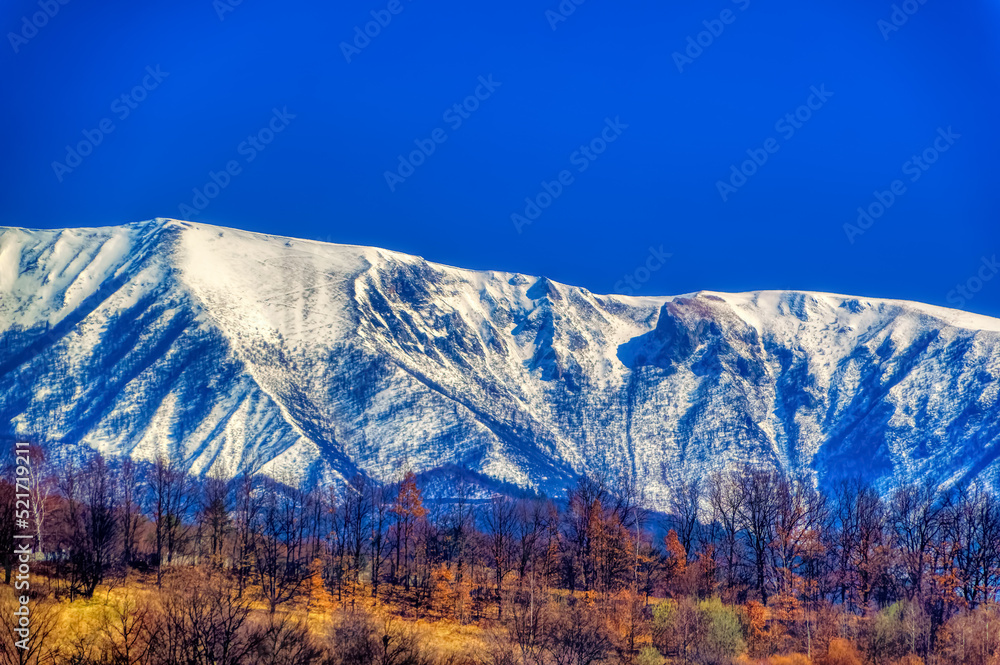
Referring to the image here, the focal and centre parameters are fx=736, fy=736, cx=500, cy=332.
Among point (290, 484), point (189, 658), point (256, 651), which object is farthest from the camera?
point (290, 484)

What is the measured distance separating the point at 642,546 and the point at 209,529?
5957 cm

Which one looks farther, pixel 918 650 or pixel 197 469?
pixel 197 469

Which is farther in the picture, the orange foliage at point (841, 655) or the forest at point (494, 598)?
the orange foliage at point (841, 655)

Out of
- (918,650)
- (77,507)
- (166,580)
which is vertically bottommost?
(918,650)

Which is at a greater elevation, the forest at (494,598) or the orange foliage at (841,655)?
the forest at (494,598)

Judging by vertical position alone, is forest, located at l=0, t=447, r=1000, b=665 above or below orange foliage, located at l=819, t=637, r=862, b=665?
above

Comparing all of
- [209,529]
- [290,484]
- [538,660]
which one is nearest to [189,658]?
[538,660]

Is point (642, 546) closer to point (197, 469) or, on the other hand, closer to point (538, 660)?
point (538, 660)

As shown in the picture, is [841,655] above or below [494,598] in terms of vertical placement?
below

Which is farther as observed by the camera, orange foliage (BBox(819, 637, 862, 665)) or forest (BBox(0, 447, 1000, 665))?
orange foliage (BBox(819, 637, 862, 665))

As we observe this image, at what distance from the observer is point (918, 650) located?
6575 cm

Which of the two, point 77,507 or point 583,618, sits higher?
point 77,507

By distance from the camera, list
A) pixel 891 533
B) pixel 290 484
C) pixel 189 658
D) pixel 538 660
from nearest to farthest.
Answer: pixel 189 658, pixel 538 660, pixel 891 533, pixel 290 484

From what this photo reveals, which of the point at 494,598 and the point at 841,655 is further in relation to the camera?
the point at 494,598
